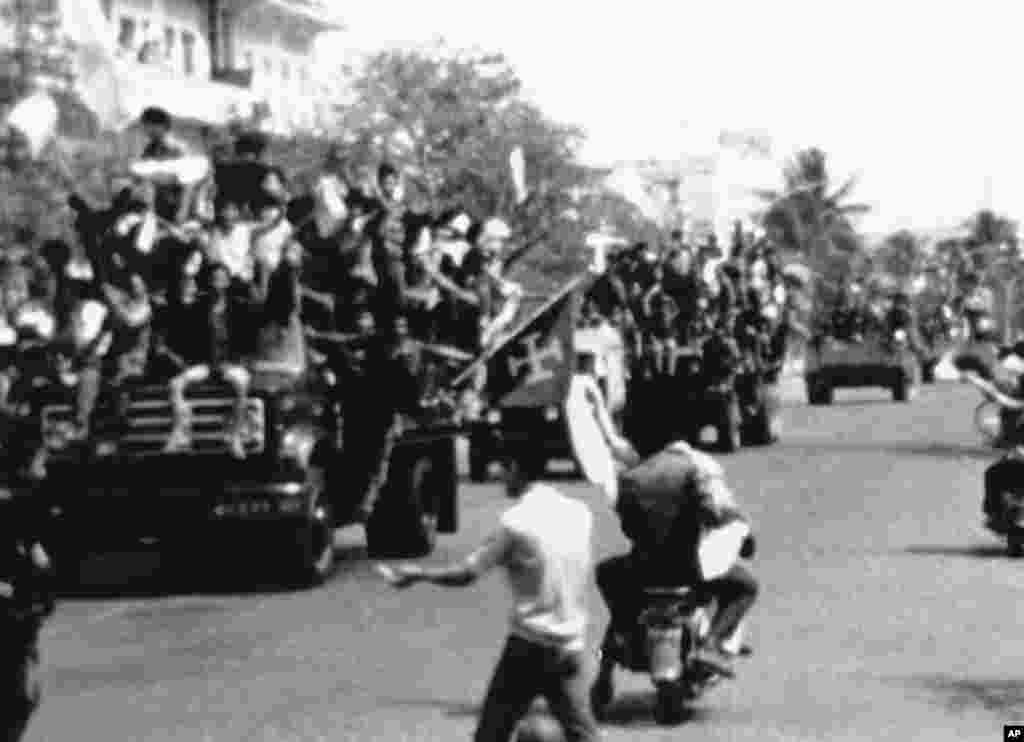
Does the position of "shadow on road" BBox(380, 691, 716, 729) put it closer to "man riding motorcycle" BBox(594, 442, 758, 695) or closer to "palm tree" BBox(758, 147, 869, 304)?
"man riding motorcycle" BBox(594, 442, 758, 695)

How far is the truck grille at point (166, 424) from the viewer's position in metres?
19.7

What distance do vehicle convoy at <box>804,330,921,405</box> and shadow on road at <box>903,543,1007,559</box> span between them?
32395 millimetres

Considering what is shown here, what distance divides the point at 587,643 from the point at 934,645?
174 centimetres

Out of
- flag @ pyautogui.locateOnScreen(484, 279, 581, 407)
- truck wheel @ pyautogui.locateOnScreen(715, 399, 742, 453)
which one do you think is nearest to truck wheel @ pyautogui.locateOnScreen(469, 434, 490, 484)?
flag @ pyautogui.locateOnScreen(484, 279, 581, 407)

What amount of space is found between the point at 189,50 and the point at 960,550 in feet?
172

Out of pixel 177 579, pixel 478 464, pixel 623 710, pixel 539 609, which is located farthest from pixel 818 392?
pixel 539 609

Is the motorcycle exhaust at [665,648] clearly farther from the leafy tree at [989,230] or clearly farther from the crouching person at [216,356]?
the leafy tree at [989,230]

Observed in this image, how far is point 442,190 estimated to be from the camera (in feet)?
219

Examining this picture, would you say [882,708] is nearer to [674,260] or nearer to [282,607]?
[282,607]

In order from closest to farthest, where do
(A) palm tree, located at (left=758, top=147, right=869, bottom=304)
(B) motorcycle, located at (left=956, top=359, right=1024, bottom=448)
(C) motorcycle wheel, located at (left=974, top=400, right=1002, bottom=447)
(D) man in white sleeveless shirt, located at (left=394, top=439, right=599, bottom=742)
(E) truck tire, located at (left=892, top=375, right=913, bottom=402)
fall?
(D) man in white sleeveless shirt, located at (left=394, top=439, right=599, bottom=742)
(B) motorcycle, located at (left=956, top=359, right=1024, bottom=448)
(C) motorcycle wheel, located at (left=974, top=400, right=1002, bottom=447)
(E) truck tire, located at (left=892, top=375, right=913, bottom=402)
(A) palm tree, located at (left=758, top=147, right=869, bottom=304)

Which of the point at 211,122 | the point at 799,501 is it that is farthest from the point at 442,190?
the point at 799,501

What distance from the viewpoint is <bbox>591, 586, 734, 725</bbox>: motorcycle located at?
42.9ft

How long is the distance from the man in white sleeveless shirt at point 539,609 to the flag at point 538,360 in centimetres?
903

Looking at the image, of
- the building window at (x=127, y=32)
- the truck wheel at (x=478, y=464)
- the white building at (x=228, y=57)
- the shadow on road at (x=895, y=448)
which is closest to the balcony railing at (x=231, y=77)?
the white building at (x=228, y=57)
